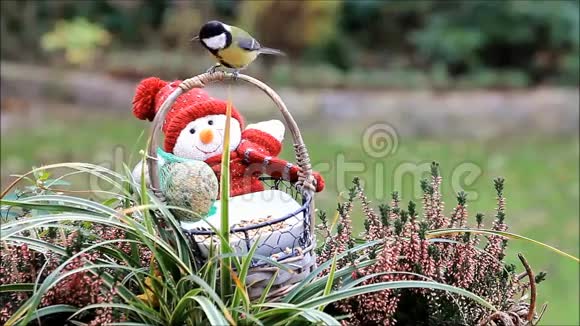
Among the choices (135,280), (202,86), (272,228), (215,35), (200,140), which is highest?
(215,35)

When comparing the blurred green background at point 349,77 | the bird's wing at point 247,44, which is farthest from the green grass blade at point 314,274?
the blurred green background at point 349,77

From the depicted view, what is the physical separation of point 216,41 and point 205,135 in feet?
0.73

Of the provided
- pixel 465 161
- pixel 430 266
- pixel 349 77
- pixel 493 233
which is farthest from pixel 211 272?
pixel 349 77

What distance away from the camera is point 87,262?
5.22 feet

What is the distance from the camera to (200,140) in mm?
1869

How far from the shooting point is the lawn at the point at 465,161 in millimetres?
3885

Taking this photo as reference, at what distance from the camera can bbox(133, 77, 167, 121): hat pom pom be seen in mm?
1961

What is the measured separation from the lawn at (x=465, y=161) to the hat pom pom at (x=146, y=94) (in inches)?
71.6

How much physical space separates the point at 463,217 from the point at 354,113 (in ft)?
11.7

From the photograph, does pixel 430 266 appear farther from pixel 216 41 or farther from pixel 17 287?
pixel 17 287

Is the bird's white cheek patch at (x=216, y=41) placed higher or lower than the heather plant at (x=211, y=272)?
higher

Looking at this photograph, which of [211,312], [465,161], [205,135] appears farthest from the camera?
[465,161]

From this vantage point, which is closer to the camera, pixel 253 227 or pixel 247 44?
pixel 253 227

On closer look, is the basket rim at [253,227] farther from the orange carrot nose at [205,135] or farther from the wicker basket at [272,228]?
the orange carrot nose at [205,135]
